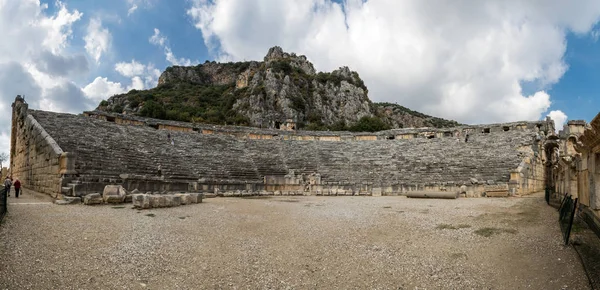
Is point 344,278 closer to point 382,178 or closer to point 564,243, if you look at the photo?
point 564,243

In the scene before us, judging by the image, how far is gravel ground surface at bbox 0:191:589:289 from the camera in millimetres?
5871

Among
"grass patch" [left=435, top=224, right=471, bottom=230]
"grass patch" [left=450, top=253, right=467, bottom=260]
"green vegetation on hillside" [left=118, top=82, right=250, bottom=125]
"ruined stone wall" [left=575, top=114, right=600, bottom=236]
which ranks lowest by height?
"grass patch" [left=450, top=253, right=467, bottom=260]

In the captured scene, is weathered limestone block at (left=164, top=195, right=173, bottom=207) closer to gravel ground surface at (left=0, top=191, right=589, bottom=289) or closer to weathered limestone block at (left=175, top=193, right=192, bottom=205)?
weathered limestone block at (left=175, top=193, right=192, bottom=205)

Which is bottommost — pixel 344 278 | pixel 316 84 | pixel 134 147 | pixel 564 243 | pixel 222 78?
pixel 344 278

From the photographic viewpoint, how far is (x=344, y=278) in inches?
250

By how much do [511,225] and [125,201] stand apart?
42.4 feet

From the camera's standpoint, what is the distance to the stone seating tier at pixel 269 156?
59.7 feet

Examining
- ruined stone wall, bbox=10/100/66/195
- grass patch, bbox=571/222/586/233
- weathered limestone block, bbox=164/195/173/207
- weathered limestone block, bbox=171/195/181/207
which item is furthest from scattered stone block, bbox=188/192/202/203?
grass patch, bbox=571/222/586/233

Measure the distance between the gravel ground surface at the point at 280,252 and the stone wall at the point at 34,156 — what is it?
412 centimetres

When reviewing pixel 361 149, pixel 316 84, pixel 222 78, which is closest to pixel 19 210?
pixel 361 149

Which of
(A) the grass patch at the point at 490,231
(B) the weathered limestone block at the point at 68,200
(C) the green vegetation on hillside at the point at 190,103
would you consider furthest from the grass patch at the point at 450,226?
(C) the green vegetation on hillside at the point at 190,103

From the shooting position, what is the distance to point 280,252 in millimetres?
7609

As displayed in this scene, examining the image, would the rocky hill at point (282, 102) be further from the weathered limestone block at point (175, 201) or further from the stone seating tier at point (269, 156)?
the weathered limestone block at point (175, 201)

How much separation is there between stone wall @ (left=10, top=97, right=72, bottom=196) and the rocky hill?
88.2ft
